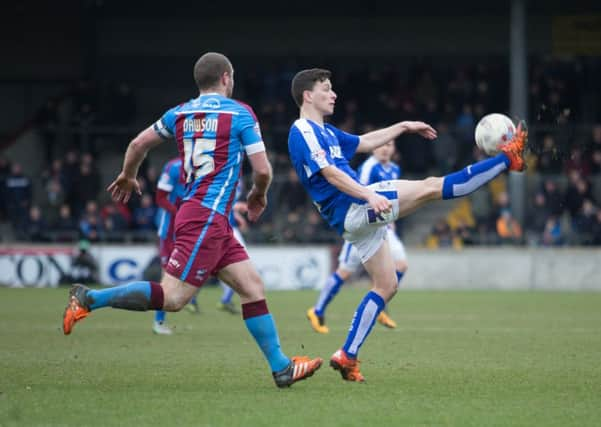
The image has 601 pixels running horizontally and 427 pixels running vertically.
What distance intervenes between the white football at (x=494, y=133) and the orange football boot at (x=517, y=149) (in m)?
0.05

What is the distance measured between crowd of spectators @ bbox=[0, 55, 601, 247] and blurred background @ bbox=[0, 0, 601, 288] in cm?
4

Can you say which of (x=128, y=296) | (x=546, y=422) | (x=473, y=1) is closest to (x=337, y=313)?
(x=128, y=296)

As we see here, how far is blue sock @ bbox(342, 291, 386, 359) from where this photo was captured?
7.87 metres

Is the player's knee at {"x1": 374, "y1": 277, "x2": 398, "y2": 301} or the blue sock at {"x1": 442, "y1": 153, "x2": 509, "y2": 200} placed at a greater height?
the blue sock at {"x1": 442, "y1": 153, "x2": 509, "y2": 200}

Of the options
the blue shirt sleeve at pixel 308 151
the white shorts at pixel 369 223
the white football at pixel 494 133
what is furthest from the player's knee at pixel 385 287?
the white football at pixel 494 133

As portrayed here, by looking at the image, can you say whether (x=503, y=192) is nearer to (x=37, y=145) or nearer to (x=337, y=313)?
(x=337, y=313)

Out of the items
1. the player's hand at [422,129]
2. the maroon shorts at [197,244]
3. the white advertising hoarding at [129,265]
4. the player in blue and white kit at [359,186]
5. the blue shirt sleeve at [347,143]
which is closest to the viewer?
the maroon shorts at [197,244]

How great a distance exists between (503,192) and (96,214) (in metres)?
8.94

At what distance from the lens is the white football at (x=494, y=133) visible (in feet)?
24.8

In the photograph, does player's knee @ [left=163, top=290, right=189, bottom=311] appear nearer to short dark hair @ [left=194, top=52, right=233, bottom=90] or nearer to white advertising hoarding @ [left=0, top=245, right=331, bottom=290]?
short dark hair @ [left=194, top=52, right=233, bottom=90]

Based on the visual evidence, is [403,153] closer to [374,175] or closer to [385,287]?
[374,175]

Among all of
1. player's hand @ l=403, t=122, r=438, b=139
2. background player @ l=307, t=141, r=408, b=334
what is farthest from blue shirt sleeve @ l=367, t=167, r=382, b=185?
player's hand @ l=403, t=122, r=438, b=139

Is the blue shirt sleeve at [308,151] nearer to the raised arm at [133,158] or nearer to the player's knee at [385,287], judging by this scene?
the player's knee at [385,287]

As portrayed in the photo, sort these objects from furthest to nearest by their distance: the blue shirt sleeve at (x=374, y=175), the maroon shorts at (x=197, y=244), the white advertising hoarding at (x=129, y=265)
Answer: the white advertising hoarding at (x=129, y=265) → the blue shirt sleeve at (x=374, y=175) → the maroon shorts at (x=197, y=244)
